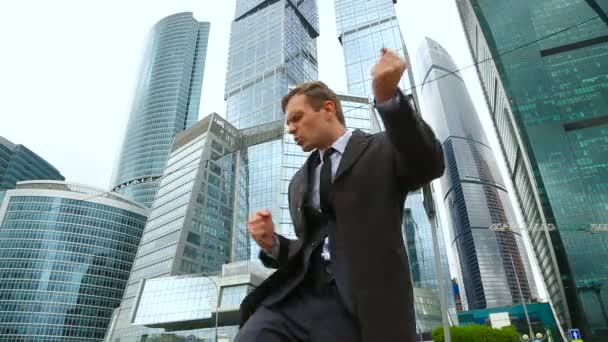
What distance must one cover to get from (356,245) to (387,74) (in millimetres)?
610

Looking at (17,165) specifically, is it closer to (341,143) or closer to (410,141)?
(341,143)

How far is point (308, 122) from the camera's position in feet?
5.87

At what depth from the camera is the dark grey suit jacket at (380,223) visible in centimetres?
128

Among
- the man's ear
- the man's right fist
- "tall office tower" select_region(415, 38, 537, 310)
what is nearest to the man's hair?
the man's ear

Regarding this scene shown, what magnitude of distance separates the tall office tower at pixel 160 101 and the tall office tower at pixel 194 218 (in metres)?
46.3

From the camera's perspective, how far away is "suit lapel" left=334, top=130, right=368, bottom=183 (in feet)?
4.91

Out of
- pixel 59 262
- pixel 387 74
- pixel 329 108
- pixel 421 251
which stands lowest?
pixel 387 74

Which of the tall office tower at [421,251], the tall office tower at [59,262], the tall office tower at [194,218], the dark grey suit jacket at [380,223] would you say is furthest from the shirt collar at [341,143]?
the tall office tower at [421,251]

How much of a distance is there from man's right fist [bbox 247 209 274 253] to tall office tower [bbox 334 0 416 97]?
118041 mm

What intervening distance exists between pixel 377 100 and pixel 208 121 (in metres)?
85.2

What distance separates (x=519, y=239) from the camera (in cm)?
19062

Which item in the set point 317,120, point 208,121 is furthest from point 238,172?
point 317,120

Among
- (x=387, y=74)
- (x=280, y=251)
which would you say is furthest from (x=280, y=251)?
(x=387, y=74)

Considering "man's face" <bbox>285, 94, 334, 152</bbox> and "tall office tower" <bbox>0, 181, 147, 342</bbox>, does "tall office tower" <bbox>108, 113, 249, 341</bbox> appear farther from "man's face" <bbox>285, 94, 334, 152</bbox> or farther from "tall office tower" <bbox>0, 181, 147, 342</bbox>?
"man's face" <bbox>285, 94, 334, 152</bbox>
